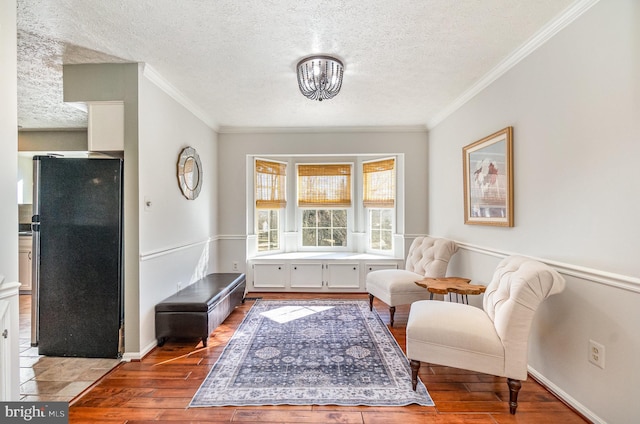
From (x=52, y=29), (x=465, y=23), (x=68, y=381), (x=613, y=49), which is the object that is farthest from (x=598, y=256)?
(x=52, y=29)

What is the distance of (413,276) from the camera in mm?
3572

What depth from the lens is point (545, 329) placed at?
2.19 m

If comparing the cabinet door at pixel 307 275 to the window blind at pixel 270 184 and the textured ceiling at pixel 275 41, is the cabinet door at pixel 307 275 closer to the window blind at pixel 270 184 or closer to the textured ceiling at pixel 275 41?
the window blind at pixel 270 184

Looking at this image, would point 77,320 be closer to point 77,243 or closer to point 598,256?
point 77,243

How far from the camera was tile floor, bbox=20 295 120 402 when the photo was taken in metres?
2.14

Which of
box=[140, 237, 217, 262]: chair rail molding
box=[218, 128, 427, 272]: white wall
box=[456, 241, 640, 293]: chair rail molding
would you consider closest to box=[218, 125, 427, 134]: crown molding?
box=[218, 128, 427, 272]: white wall

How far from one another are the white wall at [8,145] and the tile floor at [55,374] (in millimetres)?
1057

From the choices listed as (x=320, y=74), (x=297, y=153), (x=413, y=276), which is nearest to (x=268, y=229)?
(x=297, y=153)

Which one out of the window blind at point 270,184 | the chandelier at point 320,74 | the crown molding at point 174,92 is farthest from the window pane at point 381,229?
the crown molding at point 174,92

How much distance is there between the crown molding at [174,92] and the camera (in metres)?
2.75

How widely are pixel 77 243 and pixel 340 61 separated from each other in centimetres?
272

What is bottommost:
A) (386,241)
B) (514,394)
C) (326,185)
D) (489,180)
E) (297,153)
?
(514,394)

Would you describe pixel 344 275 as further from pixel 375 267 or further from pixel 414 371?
pixel 414 371

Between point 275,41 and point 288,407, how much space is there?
254cm
